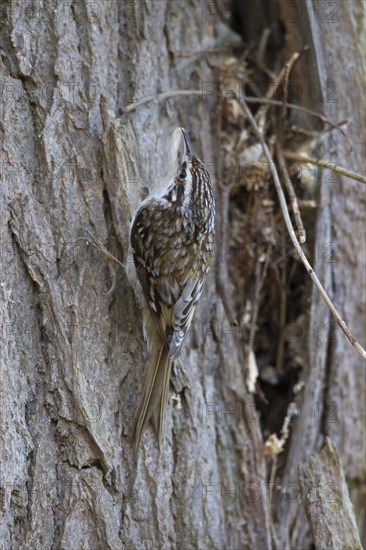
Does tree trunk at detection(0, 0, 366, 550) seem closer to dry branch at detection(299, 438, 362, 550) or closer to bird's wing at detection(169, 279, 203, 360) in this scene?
bird's wing at detection(169, 279, 203, 360)

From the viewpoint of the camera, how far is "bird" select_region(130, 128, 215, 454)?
2.28m

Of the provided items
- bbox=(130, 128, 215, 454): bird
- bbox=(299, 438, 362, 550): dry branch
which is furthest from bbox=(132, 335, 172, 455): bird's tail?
bbox=(299, 438, 362, 550): dry branch

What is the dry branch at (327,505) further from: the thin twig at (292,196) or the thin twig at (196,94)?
the thin twig at (196,94)

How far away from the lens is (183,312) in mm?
2359

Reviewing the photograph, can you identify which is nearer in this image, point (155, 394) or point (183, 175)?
point (155, 394)

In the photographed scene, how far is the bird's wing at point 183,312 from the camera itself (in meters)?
2.29

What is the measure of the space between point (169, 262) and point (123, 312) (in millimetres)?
241

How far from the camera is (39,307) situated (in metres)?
2.16

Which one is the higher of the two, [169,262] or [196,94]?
[196,94]

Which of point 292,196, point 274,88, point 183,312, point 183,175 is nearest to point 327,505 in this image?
point 183,312

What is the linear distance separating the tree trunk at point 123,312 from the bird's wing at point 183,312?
0.13 metres

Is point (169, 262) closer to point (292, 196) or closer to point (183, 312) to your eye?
point (183, 312)

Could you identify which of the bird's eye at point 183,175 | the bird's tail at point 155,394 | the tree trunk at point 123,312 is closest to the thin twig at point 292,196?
the tree trunk at point 123,312

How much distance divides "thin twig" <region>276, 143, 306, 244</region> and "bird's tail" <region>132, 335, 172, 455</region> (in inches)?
22.6
